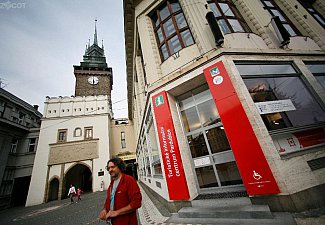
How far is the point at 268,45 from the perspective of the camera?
16.4 feet

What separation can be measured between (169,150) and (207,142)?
1370mm

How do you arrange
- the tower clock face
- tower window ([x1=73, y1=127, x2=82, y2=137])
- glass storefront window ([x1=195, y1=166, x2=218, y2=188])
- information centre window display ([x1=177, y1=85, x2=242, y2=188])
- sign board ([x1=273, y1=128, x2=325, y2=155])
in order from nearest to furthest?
sign board ([x1=273, y1=128, x2=325, y2=155]) → information centre window display ([x1=177, y1=85, x2=242, y2=188]) → glass storefront window ([x1=195, y1=166, x2=218, y2=188]) → tower window ([x1=73, y1=127, x2=82, y2=137]) → the tower clock face

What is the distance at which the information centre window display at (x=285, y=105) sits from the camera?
3664mm

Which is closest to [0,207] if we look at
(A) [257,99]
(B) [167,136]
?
(B) [167,136]

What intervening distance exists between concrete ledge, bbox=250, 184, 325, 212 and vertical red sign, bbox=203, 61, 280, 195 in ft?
0.60

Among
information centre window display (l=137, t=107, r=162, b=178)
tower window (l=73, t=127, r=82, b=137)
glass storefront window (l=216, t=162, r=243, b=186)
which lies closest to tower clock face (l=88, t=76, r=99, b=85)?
tower window (l=73, t=127, r=82, b=137)

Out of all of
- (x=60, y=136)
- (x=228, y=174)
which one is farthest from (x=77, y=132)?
(x=228, y=174)

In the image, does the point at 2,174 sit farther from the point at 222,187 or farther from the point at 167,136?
the point at 222,187

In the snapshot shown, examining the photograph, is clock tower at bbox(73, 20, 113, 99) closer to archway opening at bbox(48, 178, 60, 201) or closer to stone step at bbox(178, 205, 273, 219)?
archway opening at bbox(48, 178, 60, 201)

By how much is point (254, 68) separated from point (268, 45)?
1543 mm

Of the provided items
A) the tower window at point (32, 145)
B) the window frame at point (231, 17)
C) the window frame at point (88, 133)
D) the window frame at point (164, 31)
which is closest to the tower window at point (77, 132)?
the window frame at point (88, 133)

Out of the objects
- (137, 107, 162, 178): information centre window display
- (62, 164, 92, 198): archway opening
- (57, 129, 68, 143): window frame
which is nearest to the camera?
(137, 107, 162, 178): information centre window display

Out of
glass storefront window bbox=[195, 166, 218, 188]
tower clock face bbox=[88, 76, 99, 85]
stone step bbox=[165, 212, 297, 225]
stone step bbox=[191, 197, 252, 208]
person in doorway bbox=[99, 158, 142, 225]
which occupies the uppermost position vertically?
tower clock face bbox=[88, 76, 99, 85]

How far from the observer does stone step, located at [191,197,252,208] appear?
10.5ft
